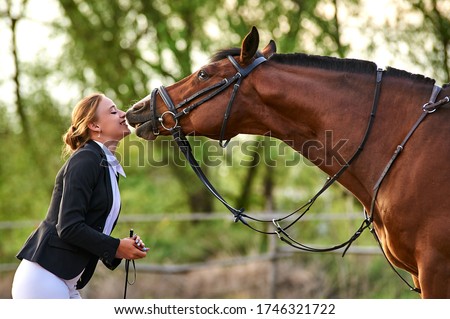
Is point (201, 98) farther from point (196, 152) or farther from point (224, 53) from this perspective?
point (196, 152)

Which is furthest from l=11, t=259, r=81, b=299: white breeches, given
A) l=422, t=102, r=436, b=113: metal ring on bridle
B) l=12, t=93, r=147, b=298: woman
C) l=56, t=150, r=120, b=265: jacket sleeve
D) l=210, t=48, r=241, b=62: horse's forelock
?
l=422, t=102, r=436, b=113: metal ring on bridle

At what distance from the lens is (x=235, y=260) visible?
11.1m

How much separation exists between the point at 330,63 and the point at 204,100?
86 centimetres

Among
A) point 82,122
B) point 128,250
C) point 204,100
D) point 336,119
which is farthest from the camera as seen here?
point 204,100

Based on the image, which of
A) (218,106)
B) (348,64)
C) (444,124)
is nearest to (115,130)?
(218,106)

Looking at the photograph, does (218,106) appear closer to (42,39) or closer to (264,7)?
(264,7)

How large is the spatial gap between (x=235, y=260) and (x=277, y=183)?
10.3ft

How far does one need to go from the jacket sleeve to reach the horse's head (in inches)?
32.8

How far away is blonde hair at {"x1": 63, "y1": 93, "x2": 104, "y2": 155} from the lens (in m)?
4.07

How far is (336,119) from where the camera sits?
4199 mm

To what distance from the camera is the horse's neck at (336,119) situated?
13.5ft

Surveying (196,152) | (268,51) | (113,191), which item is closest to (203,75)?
(268,51)
